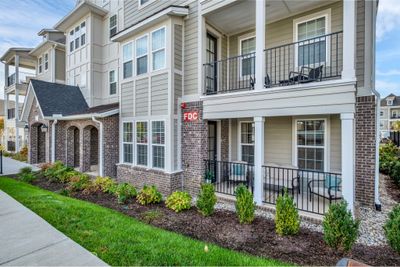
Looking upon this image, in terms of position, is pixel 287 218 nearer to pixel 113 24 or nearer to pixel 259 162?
pixel 259 162

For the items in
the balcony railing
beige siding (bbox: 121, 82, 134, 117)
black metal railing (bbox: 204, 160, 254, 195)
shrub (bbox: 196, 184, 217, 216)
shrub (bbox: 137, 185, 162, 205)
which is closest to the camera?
shrub (bbox: 196, 184, 217, 216)

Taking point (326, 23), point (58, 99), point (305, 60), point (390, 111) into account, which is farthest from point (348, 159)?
point (390, 111)

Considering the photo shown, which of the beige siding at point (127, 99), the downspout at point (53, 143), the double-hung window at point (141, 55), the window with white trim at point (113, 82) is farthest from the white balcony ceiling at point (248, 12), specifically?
the downspout at point (53, 143)

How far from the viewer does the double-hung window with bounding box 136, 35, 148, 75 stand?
917 cm

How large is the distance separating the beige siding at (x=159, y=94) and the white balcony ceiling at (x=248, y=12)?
9.23 ft

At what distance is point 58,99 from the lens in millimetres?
14594

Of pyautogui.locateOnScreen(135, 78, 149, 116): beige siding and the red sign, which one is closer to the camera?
the red sign

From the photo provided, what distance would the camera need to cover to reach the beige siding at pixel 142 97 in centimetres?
908

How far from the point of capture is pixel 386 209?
21.5 feet

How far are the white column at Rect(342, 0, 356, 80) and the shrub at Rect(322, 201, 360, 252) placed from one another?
3.05 meters

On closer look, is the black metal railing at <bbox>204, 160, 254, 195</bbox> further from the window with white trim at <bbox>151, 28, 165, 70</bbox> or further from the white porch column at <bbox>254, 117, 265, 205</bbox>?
the window with white trim at <bbox>151, 28, 165, 70</bbox>

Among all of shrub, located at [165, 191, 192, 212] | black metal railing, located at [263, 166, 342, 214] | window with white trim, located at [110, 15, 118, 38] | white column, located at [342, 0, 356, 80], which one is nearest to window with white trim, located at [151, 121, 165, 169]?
shrub, located at [165, 191, 192, 212]

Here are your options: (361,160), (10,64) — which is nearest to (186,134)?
(361,160)

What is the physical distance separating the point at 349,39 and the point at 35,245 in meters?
7.82
